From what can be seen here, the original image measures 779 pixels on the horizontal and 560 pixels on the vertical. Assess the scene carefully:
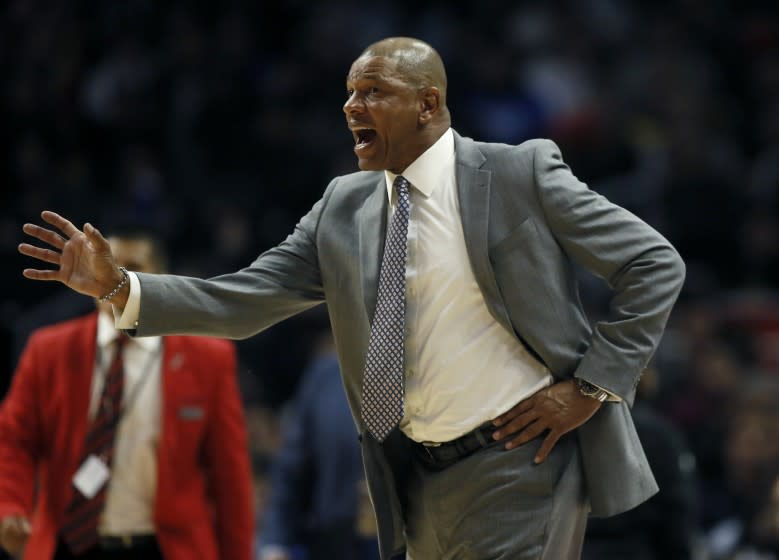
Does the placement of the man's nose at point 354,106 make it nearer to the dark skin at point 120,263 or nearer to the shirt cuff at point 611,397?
the shirt cuff at point 611,397

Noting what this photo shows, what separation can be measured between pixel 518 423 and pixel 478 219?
591 mm

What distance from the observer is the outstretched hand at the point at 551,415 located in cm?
399

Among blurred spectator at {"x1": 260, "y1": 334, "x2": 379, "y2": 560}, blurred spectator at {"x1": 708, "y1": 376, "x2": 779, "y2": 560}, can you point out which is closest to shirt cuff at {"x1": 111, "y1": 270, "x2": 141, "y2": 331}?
blurred spectator at {"x1": 260, "y1": 334, "x2": 379, "y2": 560}

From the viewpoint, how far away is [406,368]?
13.5 feet

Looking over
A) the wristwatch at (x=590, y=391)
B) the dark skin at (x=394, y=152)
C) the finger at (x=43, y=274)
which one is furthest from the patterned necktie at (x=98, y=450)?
the wristwatch at (x=590, y=391)

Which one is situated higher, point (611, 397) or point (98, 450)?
point (611, 397)

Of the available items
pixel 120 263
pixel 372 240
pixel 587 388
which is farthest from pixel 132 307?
pixel 120 263

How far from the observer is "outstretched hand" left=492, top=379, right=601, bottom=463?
3.99 meters

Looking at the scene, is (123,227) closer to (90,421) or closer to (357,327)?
(90,421)

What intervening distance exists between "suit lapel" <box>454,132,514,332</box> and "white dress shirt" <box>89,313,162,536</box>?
1.91m

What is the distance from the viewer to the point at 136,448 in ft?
17.8

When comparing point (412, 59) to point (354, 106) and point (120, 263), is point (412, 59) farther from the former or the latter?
point (120, 263)

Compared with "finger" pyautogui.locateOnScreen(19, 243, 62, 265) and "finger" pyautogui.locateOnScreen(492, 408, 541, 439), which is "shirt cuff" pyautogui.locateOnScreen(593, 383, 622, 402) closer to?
"finger" pyautogui.locateOnScreen(492, 408, 541, 439)

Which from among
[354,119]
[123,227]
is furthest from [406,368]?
[123,227]
